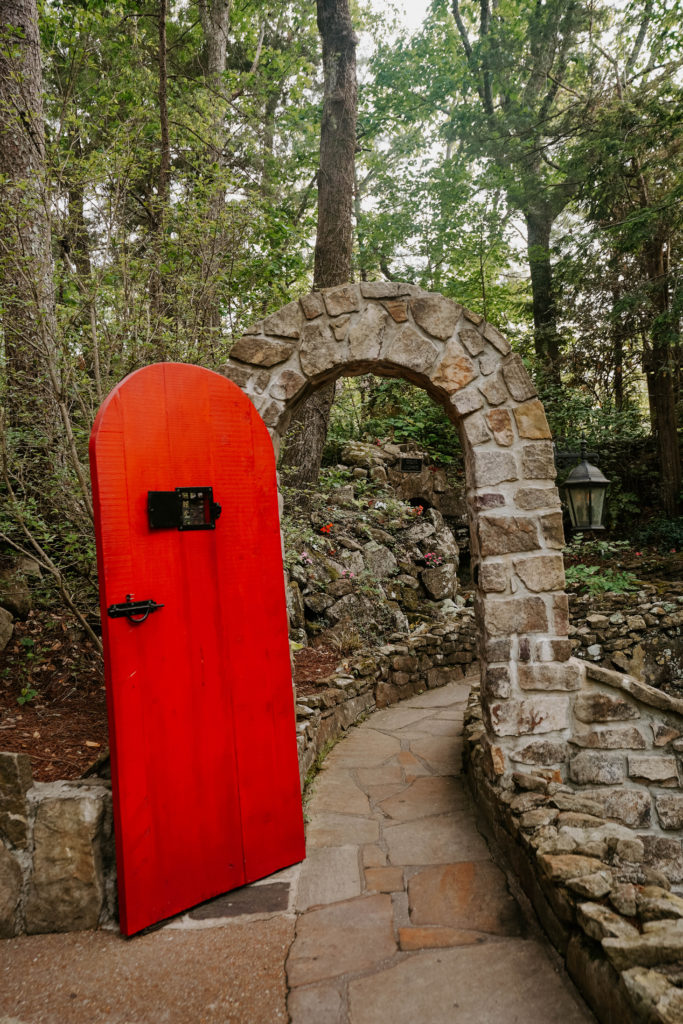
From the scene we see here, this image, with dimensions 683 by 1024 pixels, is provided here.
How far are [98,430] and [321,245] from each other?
17.9 feet

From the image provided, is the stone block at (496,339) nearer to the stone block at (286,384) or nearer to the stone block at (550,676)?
the stone block at (286,384)

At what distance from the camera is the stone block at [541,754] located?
2828 millimetres

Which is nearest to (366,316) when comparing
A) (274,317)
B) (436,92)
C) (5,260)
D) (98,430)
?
(274,317)

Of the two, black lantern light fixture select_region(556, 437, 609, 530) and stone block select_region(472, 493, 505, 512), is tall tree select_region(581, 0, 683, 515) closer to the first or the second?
black lantern light fixture select_region(556, 437, 609, 530)

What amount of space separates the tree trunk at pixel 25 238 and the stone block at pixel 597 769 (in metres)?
3.08

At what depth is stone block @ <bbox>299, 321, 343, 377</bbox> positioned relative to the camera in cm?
304

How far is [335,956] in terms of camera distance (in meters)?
2.00

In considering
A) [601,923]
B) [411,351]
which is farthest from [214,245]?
[601,923]

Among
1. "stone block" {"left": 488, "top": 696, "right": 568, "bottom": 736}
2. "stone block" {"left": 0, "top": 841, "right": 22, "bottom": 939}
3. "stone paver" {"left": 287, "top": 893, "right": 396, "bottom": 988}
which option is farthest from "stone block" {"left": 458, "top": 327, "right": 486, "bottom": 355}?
"stone block" {"left": 0, "top": 841, "right": 22, "bottom": 939}

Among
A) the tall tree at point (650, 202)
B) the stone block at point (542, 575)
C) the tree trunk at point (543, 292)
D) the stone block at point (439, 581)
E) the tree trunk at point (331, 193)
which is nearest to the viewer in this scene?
the stone block at point (542, 575)

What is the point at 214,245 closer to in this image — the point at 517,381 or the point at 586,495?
the point at 517,381

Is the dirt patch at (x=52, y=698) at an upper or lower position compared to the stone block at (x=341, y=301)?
lower

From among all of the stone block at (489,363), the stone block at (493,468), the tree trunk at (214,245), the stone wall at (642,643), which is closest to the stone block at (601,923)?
the stone block at (493,468)

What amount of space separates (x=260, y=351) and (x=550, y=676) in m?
2.05
